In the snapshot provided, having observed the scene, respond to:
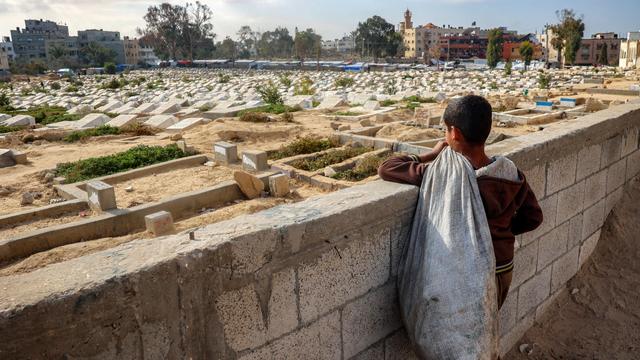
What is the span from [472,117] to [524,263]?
1.85 metres

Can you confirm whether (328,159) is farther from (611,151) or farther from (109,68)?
(109,68)

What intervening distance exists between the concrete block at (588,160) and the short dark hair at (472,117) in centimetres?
234

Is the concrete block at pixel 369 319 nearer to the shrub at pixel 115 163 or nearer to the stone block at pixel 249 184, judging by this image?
the stone block at pixel 249 184

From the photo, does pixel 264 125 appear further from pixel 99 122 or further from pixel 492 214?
pixel 492 214

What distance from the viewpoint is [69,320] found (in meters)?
1.39

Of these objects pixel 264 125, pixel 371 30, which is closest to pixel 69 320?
pixel 264 125

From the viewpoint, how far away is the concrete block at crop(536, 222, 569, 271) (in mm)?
3805

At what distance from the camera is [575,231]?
4.30m

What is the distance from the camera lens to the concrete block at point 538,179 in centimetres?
343

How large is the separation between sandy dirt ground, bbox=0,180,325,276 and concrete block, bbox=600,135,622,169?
3.42 meters

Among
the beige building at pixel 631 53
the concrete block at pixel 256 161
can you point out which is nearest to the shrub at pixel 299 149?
the concrete block at pixel 256 161

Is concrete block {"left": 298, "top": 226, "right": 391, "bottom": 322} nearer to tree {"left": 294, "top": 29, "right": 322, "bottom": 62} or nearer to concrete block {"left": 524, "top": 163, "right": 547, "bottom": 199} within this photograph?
concrete block {"left": 524, "top": 163, "right": 547, "bottom": 199}

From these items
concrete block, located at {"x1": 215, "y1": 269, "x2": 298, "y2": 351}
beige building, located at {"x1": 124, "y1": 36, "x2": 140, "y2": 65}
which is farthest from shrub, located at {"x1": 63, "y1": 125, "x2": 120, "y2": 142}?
beige building, located at {"x1": 124, "y1": 36, "x2": 140, "y2": 65}

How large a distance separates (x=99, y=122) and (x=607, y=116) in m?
12.5
